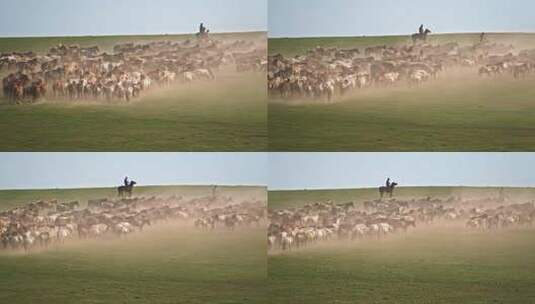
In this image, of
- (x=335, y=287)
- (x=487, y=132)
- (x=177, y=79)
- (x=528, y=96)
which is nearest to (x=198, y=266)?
(x=335, y=287)

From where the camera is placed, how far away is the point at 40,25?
393 cm

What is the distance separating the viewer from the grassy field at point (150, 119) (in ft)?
12.7

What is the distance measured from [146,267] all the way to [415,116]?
1478 mm

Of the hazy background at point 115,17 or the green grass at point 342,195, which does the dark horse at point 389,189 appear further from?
the hazy background at point 115,17

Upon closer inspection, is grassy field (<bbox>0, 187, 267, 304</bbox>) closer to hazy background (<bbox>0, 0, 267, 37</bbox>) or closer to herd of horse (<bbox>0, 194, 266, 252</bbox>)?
herd of horse (<bbox>0, 194, 266, 252</bbox>)

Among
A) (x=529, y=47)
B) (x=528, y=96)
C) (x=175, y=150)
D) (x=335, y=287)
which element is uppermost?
(x=529, y=47)

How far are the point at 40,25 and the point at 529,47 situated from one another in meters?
2.34

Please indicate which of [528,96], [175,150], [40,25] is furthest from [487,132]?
[40,25]

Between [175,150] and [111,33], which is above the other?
[111,33]

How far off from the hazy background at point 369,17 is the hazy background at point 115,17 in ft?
0.50

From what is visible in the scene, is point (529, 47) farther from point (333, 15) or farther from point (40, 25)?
point (40, 25)

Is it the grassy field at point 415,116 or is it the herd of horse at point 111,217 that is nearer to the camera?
the grassy field at point 415,116

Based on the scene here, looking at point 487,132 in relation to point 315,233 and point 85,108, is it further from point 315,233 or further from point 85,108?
point 85,108

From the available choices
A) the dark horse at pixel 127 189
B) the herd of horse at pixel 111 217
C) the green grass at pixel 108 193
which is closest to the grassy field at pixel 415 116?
the green grass at pixel 108 193
